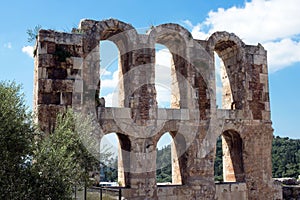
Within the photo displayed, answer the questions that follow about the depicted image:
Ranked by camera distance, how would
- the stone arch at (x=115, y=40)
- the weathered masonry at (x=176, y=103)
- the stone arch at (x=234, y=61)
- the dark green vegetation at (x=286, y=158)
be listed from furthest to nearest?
the dark green vegetation at (x=286, y=158), the stone arch at (x=234, y=61), the stone arch at (x=115, y=40), the weathered masonry at (x=176, y=103)

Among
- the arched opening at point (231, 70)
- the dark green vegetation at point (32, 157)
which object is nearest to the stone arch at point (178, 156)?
the arched opening at point (231, 70)

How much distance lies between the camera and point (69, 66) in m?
14.4

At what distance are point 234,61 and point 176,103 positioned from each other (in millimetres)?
3452

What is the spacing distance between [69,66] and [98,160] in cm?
363

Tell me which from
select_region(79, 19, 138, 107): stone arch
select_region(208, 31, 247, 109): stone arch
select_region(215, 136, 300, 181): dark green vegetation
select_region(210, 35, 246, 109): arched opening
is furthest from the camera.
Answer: select_region(215, 136, 300, 181): dark green vegetation

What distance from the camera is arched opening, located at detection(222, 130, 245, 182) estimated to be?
17.4 metres

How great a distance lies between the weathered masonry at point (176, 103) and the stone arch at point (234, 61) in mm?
42

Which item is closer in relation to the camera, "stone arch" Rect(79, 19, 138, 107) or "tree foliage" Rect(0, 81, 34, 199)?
"tree foliage" Rect(0, 81, 34, 199)

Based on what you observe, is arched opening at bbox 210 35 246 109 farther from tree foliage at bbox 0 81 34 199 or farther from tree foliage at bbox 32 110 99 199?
tree foliage at bbox 0 81 34 199

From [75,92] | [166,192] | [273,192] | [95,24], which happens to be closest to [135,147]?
[166,192]

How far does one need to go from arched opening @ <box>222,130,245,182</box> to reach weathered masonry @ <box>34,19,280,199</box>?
0.04 metres

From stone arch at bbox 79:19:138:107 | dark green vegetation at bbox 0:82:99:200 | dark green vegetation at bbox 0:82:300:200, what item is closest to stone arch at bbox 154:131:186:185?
stone arch at bbox 79:19:138:107

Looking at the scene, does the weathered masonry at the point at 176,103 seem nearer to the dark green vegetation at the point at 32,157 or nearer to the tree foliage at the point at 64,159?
the tree foliage at the point at 64,159

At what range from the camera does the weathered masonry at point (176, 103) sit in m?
14.3
